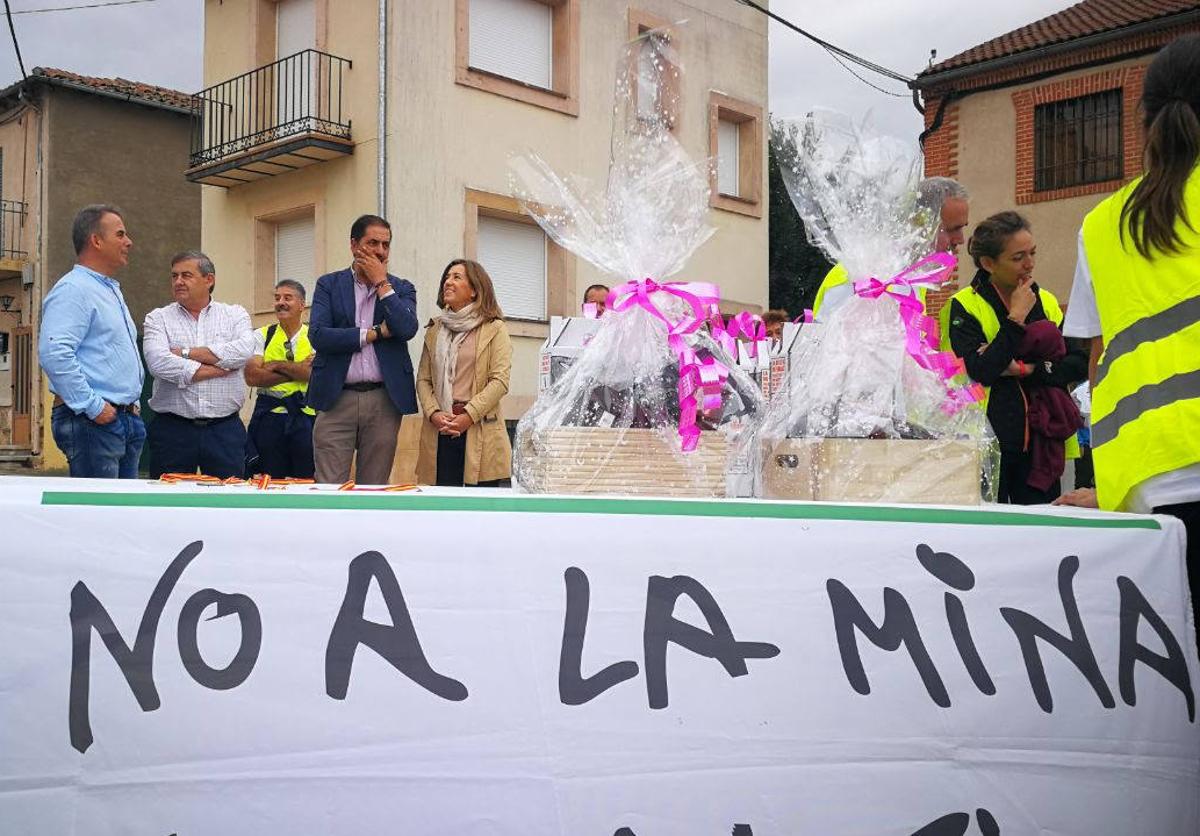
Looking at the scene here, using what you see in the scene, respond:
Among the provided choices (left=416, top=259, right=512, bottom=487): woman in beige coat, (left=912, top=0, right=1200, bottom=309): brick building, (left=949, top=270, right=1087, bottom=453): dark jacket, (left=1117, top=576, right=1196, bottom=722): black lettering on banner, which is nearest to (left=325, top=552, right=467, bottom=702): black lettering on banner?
(left=1117, top=576, right=1196, bottom=722): black lettering on banner

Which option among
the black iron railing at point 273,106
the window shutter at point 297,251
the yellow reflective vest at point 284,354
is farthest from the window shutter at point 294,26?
the yellow reflective vest at point 284,354

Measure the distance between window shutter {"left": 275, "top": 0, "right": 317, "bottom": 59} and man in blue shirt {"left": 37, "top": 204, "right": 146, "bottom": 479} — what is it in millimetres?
9179

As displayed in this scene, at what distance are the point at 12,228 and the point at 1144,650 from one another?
66.9ft

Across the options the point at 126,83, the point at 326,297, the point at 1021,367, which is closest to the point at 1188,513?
the point at 1021,367

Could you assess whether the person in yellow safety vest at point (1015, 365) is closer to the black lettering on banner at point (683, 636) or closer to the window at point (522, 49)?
the black lettering on banner at point (683, 636)

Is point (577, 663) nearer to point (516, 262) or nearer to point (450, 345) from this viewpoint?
point (450, 345)

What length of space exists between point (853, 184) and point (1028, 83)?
1590cm

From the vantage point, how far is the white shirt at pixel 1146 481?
192cm

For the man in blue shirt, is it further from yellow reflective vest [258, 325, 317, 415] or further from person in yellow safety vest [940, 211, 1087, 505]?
person in yellow safety vest [940, 211, 1087, 505]

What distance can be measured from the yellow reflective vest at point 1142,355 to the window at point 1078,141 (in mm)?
15211

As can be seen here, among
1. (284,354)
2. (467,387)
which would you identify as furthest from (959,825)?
(284,354)

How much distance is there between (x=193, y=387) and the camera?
4.88 meters

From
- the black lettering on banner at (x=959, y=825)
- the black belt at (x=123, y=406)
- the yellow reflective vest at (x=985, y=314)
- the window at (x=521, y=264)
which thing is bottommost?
the black lettering on banner at (x=959, y=825)

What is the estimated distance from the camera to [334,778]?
1490mm
